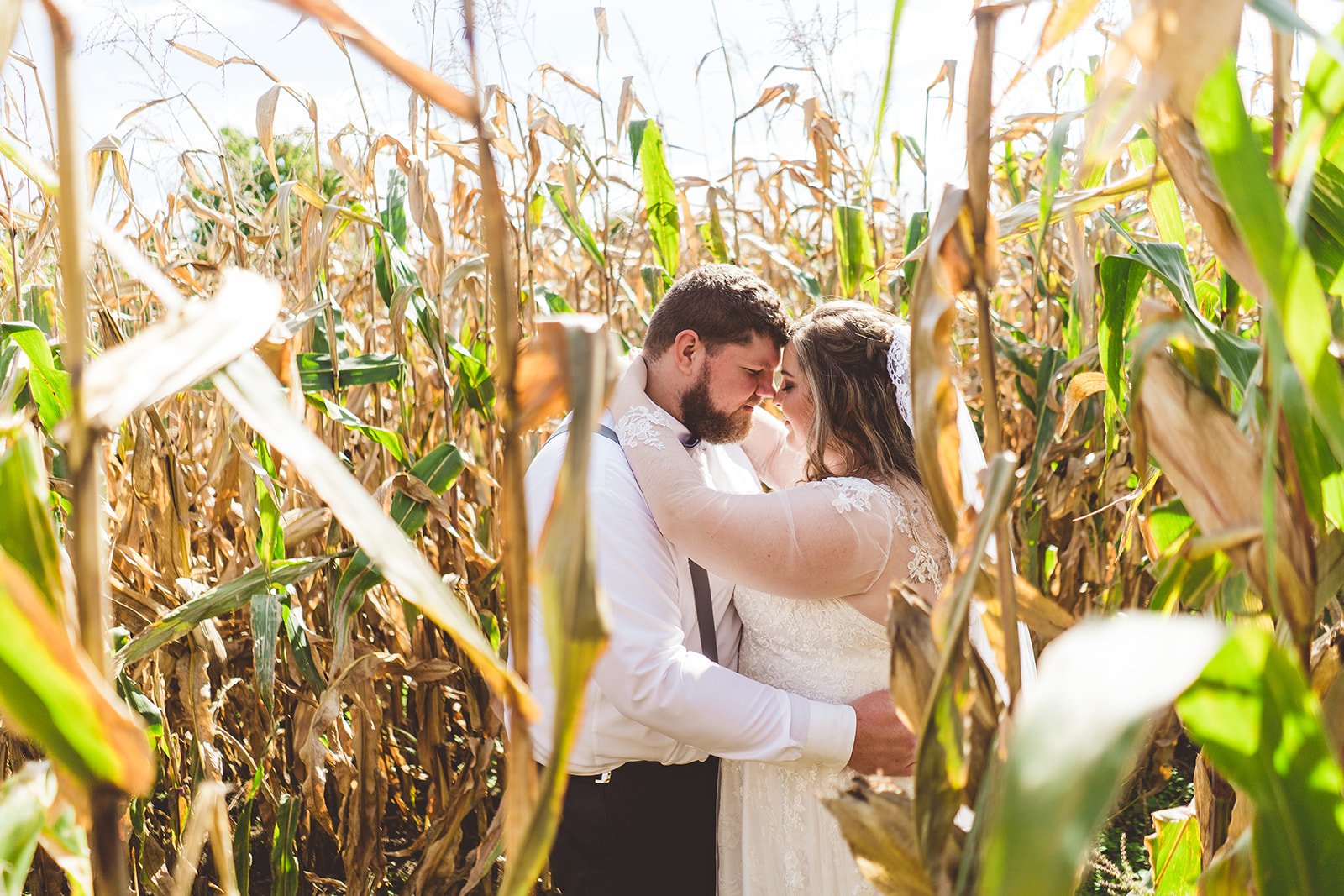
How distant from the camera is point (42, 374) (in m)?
1.43

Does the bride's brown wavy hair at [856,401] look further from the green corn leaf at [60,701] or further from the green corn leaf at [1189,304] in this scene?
the green corn leaf at [60,701]

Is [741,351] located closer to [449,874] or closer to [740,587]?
[740,587]

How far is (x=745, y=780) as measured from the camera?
1749mm

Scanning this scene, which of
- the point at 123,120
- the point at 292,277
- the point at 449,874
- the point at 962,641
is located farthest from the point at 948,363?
the point at 123,120

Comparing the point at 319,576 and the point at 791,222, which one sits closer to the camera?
the point at 319,576

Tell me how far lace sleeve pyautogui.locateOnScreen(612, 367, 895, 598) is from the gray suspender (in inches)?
6.7

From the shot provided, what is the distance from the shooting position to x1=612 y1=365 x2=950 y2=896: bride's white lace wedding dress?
5.13 feet

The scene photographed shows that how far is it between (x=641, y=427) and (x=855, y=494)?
39 centimetres

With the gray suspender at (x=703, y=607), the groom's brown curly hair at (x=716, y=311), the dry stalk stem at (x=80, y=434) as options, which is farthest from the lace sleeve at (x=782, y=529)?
the dry stalk stem at (x=80, y=434)

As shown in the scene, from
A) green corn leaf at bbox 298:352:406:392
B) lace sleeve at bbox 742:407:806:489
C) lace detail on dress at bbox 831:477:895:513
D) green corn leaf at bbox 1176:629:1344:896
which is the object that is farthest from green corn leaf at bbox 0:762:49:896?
lace sleeve at bbox 742:407:806:489

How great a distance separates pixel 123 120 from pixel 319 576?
48.0 inches

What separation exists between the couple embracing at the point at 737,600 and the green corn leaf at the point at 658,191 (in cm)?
49

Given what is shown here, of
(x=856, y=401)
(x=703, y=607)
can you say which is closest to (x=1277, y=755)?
(x=856, y=401)

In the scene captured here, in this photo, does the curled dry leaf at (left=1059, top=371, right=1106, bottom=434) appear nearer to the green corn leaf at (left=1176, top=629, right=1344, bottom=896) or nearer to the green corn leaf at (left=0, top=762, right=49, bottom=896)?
the green corn leaf at (left=1176, top=629, right=1344, bottom=896)
